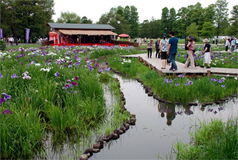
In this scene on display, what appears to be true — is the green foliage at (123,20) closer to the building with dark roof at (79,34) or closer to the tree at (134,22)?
the tree at (134,22)

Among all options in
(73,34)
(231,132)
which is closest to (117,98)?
(231,132)

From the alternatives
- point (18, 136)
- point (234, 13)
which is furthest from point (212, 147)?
point (234, 13)

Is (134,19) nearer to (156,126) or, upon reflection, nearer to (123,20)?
(123,20)

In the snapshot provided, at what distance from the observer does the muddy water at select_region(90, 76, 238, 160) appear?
13.4 ft

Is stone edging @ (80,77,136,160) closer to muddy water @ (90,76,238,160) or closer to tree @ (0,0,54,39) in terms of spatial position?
muddy water @ (90,76,238,160)

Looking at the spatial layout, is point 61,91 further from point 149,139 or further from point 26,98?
point 149,139

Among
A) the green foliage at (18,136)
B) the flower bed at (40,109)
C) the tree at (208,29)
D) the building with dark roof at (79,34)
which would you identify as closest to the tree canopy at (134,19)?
the tree at (208,29)

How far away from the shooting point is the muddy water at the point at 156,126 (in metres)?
4.07

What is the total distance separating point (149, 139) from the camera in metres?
4.55

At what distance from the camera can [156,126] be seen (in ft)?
17.1

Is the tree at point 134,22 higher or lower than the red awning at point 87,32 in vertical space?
higher

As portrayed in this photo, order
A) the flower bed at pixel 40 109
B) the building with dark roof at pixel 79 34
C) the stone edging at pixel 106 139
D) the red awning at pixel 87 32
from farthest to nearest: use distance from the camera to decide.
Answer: the building with dark roof at pixel 79 34 < the red awning at pixel 87 32 < the stone edging at pixel 106 139 < the flower bed at pixel 40 109

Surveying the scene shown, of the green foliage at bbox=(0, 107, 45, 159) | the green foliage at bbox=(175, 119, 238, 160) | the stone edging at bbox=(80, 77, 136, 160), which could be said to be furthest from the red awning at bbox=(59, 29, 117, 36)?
the green foliage at bbox=(175, 119, 238, 160)

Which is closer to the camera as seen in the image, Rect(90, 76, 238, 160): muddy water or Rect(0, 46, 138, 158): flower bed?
Rect(0, 46, 138, 158): flower bed
